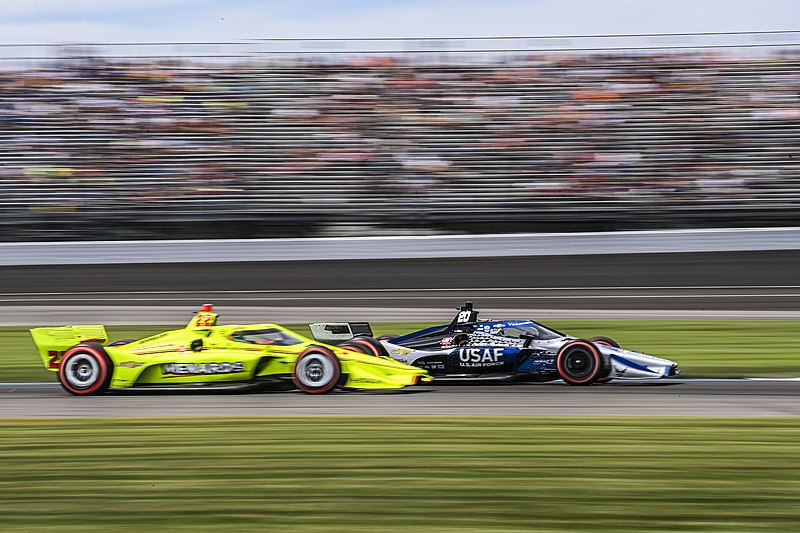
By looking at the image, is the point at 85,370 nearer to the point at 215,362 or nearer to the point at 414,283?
the point at 215,362

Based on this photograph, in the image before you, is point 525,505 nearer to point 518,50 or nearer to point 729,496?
point 729,496

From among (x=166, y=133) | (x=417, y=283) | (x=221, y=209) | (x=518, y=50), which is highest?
(x=518, y=50)

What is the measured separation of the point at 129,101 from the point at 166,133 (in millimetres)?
1288

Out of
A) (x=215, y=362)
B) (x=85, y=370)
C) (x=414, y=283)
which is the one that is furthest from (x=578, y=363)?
(x=414, y=283)

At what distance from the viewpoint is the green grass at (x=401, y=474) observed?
16.7ft

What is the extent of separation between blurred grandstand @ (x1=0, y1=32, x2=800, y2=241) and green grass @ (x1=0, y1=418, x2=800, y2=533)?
1217cm

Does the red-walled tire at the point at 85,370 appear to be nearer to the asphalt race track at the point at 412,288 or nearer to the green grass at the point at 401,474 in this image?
the green grass at the point at 401,474

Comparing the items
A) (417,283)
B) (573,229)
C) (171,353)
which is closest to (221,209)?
(417,283)

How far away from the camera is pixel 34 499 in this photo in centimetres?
556

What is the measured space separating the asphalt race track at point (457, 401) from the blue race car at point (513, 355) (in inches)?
5.2

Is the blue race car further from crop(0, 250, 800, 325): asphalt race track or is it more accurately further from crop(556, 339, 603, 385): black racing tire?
crop(0, 250, 800, 325): asphalt race track

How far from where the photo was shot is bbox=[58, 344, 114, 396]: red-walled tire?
910cm

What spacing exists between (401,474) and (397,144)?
15.4m

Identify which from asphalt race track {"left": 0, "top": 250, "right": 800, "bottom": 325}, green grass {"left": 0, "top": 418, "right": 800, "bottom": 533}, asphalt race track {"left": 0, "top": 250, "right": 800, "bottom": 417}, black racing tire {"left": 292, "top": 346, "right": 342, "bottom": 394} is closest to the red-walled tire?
green grass {"left": 0, "top": 418, "right": 800, "bottom": 533}
